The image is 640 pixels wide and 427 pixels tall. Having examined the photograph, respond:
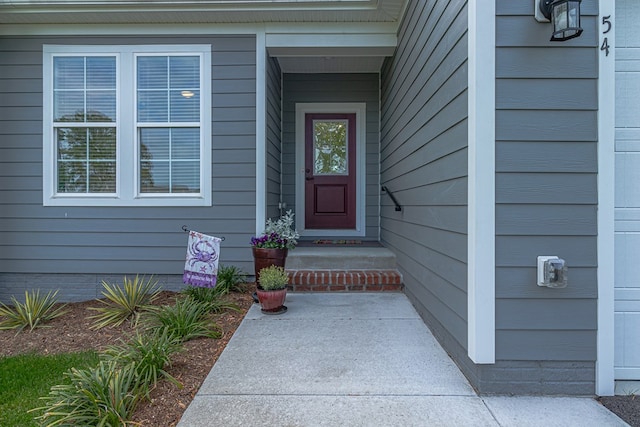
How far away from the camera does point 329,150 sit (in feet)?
18.2

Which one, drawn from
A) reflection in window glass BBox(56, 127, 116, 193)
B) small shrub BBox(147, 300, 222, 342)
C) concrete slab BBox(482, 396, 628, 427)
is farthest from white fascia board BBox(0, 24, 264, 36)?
concrete slab BBox(482, 396, 628, 427)

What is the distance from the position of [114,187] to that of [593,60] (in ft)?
14.6

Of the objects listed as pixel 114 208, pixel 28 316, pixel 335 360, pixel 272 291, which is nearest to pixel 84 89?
pixel 114 208

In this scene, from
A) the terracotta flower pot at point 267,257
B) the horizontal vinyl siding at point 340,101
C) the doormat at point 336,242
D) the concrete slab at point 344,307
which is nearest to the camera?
the concrete slab at point 344,307

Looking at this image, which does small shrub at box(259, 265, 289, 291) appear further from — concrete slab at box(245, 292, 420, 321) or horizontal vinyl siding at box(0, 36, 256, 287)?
horizontal vinyl siding at box(0, 36, 256, 287)

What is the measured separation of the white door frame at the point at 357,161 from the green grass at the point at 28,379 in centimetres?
327

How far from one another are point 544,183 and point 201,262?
9.55ft

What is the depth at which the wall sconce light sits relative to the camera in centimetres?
187

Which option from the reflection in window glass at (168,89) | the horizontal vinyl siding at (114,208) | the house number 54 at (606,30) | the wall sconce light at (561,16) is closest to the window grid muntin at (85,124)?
the horizontal vinyl siding at (114,208)

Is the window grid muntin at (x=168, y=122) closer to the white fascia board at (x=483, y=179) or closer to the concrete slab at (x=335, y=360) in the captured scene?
the concrete slab at (x=335, y=360)

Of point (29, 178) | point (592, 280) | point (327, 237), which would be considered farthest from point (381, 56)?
point (29, 178)

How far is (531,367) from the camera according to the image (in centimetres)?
207

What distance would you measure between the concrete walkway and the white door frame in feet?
8.30

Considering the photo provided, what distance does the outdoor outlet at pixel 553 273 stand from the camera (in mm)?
1984
